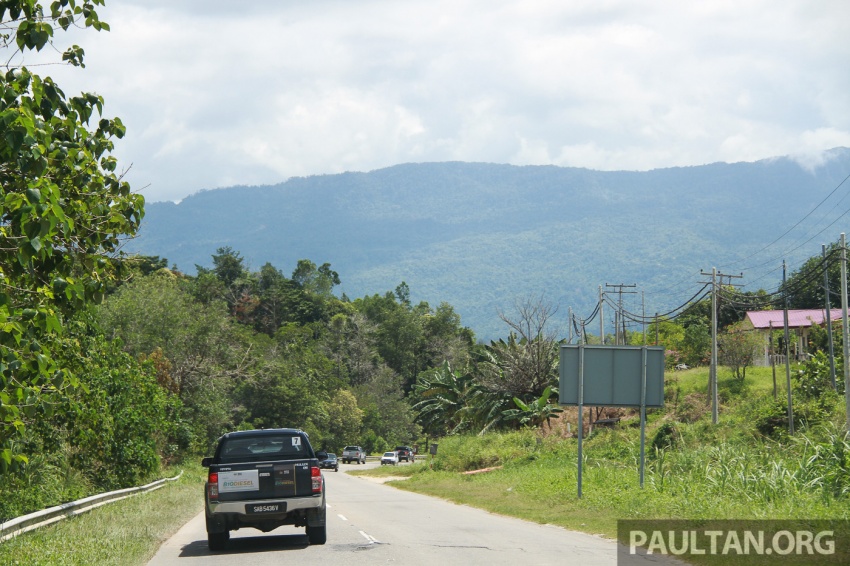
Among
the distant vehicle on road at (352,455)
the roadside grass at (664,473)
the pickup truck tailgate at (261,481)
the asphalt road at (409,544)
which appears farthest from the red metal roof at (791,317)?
the pickup truck tailgate at (261,481)

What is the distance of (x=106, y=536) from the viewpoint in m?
16.3

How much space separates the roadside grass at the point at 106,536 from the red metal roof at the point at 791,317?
62943mm

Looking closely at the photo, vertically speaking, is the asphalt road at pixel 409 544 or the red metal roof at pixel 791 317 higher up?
the red metal roof at pixel 791 317

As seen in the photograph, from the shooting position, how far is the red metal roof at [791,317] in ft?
255

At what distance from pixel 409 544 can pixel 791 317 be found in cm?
7298

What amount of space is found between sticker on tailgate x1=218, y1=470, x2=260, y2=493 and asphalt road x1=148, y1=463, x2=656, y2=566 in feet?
3.32

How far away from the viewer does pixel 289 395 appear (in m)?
81.8

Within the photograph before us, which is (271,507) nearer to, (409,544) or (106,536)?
(409,544)

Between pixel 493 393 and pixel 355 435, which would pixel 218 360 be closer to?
pixel 493 393

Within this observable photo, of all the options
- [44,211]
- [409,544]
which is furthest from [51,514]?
[44,211]

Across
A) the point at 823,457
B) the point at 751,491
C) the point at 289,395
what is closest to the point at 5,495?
the point at 751,491

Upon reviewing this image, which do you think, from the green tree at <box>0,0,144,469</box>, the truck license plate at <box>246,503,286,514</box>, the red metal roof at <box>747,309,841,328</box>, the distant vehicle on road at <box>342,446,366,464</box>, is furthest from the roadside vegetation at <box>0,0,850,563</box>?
the red metal roof at <box>747,309,841,328</box>

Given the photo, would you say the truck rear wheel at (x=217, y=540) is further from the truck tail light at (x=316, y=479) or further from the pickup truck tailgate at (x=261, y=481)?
the truck tail light at (x=316, y=479)

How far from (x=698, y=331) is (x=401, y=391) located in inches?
1914
